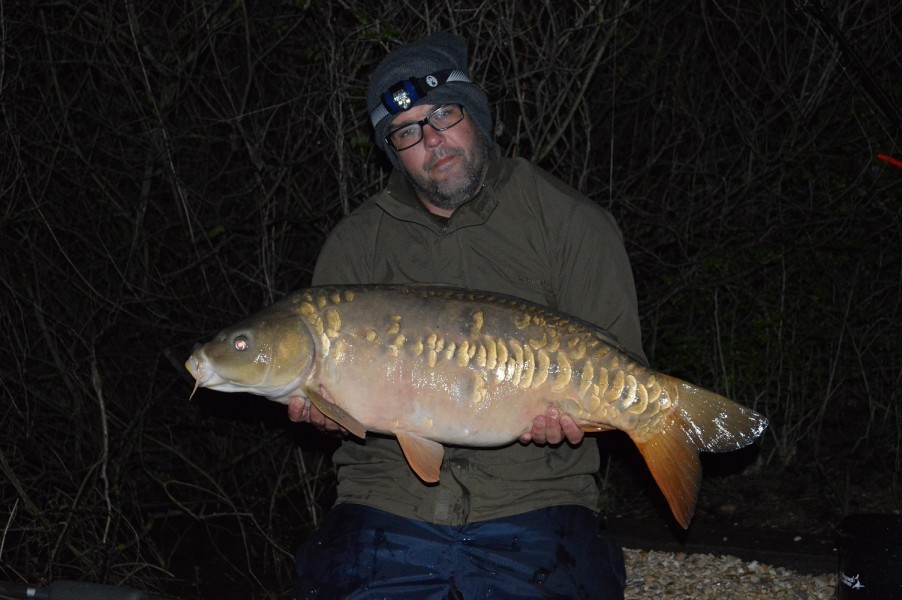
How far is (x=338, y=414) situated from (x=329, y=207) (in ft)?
5.99

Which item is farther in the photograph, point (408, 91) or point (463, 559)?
point (408, 91)

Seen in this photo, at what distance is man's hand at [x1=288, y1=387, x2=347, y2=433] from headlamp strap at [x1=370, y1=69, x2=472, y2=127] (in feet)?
2.88

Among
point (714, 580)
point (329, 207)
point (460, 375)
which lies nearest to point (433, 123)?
point (460, 375)

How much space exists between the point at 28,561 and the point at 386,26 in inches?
93.2

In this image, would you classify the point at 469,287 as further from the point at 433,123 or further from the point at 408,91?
the point at 408,91

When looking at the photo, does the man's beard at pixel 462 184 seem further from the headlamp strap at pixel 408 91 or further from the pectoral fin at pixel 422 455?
the pectoral fin at pixel 422 455

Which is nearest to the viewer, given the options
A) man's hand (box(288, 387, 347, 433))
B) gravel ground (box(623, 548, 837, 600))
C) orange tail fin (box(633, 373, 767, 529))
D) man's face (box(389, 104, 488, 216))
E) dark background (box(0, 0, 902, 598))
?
orange tail fin (box(633, 373, 767, 529))

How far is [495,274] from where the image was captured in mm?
2498

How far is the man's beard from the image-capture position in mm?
2568

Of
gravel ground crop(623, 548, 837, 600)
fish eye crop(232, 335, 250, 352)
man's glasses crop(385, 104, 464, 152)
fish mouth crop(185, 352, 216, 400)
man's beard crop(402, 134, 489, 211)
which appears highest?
man's glasses crop(385, 104, 464, 152)

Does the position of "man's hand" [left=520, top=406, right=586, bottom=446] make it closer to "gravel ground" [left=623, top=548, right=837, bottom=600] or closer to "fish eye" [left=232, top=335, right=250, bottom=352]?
"fish eye" [left=232, top=335, right=250, bottom=352]

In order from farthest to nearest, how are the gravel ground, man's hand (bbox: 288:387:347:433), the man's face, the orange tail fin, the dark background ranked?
the dark background → the gravel ground → the man's face → man's hand (bbox: 288:387:347:433) → the orange tail fin

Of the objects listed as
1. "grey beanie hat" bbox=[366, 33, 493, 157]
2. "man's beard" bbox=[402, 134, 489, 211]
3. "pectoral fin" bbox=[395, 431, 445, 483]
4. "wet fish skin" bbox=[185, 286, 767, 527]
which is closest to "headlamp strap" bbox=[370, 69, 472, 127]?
"grey beanie hat" bbox=[366, 33, 493, 157]

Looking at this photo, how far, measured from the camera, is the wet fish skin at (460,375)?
2.15 meters
